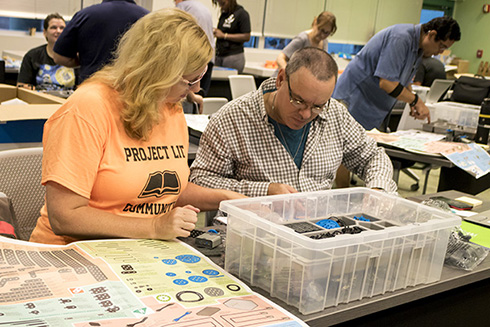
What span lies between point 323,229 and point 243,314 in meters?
0.33

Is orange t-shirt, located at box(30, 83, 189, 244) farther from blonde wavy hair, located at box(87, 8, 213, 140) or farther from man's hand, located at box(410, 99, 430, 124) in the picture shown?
man's hand, located at box(410, 99, 430, 124)

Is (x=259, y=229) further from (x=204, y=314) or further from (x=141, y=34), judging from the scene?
(x=141, y=34)

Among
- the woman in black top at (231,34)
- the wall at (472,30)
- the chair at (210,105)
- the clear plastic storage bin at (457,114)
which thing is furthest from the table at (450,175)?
the wall at (472,30)

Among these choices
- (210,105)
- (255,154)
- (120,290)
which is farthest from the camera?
(210,105)

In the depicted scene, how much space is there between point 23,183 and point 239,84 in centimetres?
323

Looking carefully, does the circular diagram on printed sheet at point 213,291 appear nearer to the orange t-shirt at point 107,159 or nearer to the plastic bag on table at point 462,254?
the orange t-shirt at point 107,159

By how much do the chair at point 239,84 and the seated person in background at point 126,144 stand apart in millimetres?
3261

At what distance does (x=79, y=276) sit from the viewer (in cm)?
112

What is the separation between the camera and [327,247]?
1.10 m

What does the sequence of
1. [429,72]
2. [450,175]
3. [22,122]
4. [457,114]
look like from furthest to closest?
1. [429,72]
2. [457,114]
3. [450,175]
4. [22,122]

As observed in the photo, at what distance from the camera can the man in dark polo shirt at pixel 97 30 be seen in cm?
306

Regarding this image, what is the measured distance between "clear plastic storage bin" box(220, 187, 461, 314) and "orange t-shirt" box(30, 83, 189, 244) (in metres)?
0.32

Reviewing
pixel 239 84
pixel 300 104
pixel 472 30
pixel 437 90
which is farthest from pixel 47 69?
pixel 472 30

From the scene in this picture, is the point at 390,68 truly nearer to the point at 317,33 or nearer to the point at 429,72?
the point at 317,33
